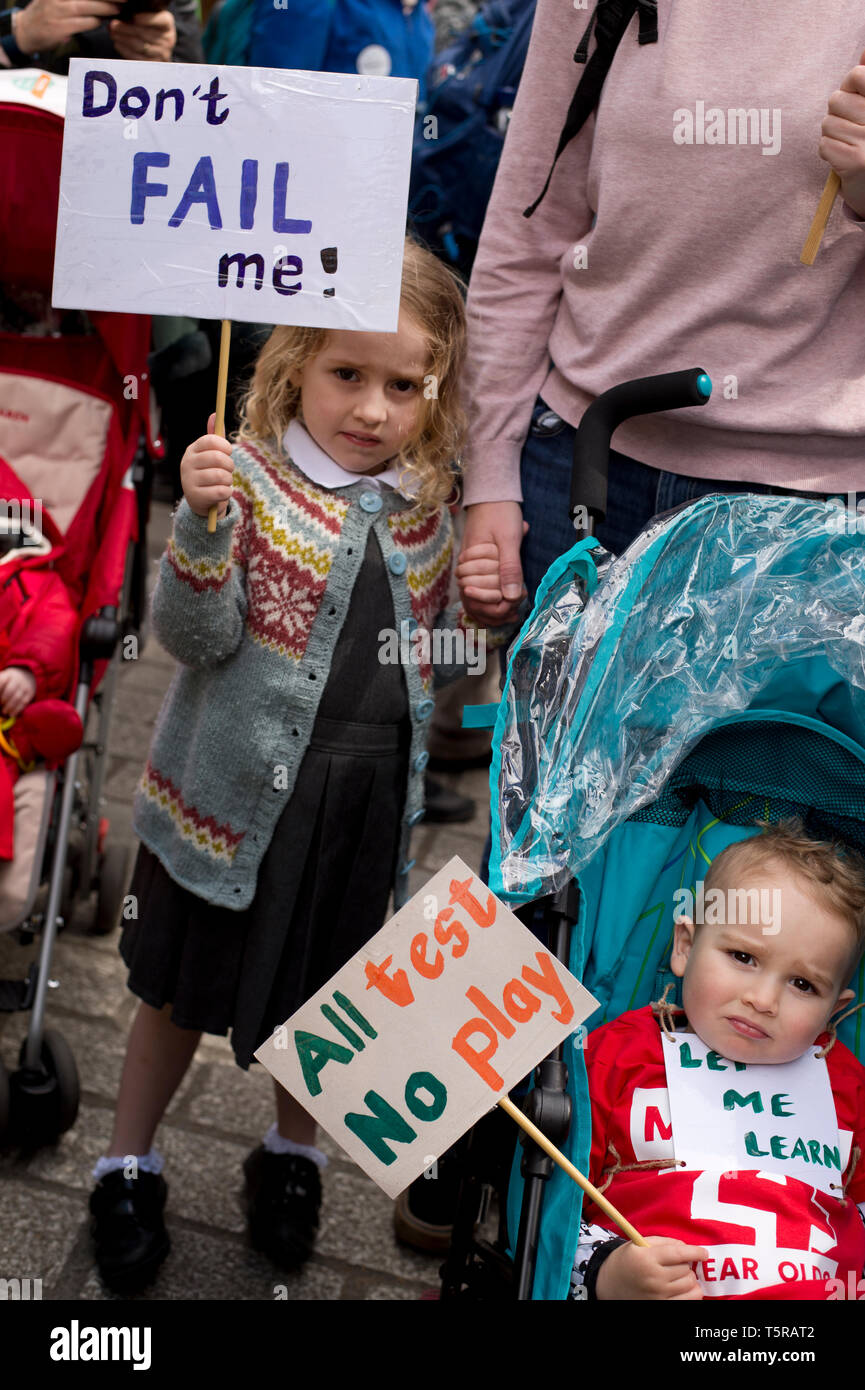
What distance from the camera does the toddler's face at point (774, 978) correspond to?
1702mm

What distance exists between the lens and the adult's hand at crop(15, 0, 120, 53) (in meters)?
2.22

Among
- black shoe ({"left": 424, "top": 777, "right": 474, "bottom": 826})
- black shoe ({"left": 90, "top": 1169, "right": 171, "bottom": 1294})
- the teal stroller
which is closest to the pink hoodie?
the teal stroller

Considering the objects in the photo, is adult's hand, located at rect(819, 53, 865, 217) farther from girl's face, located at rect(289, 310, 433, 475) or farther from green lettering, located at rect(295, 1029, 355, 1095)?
green lettering, located at rect(295, 1029, 355, 1095)

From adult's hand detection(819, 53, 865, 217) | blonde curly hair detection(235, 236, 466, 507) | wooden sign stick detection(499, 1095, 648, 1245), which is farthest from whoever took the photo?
blonde curly hair detection(235, 236, 466, 507)

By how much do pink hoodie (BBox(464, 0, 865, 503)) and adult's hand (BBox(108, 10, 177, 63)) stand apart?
29.3 inches

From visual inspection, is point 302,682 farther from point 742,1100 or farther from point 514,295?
point 742,1100

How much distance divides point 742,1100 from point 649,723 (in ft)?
1.60

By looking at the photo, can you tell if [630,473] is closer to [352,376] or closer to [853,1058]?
[352,376]

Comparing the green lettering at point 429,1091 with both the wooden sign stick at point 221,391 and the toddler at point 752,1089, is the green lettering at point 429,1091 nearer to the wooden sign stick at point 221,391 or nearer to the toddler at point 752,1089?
the toddler at point 752,1089

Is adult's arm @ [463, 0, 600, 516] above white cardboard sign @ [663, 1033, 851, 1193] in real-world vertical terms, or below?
above

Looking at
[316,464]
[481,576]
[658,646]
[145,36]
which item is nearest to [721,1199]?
[658,646]

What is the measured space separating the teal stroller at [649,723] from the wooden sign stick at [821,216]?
190 mm
